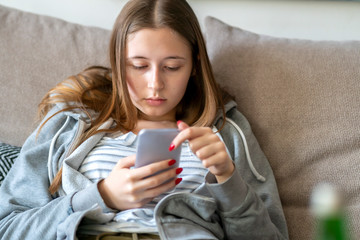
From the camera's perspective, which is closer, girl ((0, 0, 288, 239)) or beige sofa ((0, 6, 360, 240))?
girl ((0, 0, 288, 239))

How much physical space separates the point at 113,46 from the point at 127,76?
10 cm

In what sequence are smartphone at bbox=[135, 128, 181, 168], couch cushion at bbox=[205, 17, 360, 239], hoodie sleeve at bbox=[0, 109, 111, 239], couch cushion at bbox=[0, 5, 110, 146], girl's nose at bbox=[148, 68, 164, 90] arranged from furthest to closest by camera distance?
couch cushion at bbox=[0, 5, 110, 146], couch cushion at bbox=[205, 17, 360, 239], girl's nose at bbox=[148, 68, 164, 90], hoodie sleeve at bbox=[0, 109, 111, 239], smartphone at bbox=[135, 128, 181, 168]

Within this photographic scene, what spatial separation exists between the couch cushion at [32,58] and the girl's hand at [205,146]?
62 cm

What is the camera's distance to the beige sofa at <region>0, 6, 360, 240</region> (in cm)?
126

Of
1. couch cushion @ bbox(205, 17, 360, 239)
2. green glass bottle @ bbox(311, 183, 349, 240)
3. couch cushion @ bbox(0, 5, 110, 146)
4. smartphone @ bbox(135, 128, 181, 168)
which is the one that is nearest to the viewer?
green glass bottle @ bbox(311, 183, 349, 240)

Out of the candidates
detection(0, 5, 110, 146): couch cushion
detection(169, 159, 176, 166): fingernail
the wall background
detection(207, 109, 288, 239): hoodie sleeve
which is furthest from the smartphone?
the wall background

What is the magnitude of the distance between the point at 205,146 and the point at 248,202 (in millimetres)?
182

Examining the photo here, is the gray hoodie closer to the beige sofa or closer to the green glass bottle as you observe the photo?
the beige sofa

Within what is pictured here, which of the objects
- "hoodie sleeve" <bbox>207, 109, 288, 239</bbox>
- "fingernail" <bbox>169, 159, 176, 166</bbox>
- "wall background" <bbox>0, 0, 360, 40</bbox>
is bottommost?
"hoodie sleeve" <bbox>207, 109, 288, 239</bbox>

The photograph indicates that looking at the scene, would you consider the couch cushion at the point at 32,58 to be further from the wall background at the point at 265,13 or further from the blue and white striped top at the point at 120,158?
the blue and white striped top at the point at 120,158

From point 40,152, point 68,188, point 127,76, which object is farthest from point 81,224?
point 127,76

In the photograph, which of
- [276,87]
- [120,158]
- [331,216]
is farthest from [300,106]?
[331,216]

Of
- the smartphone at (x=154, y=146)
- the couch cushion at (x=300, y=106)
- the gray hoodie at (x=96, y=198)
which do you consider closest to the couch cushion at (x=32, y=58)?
the gray hoodie at (x=96, y=198)

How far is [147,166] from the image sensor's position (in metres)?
0.97
